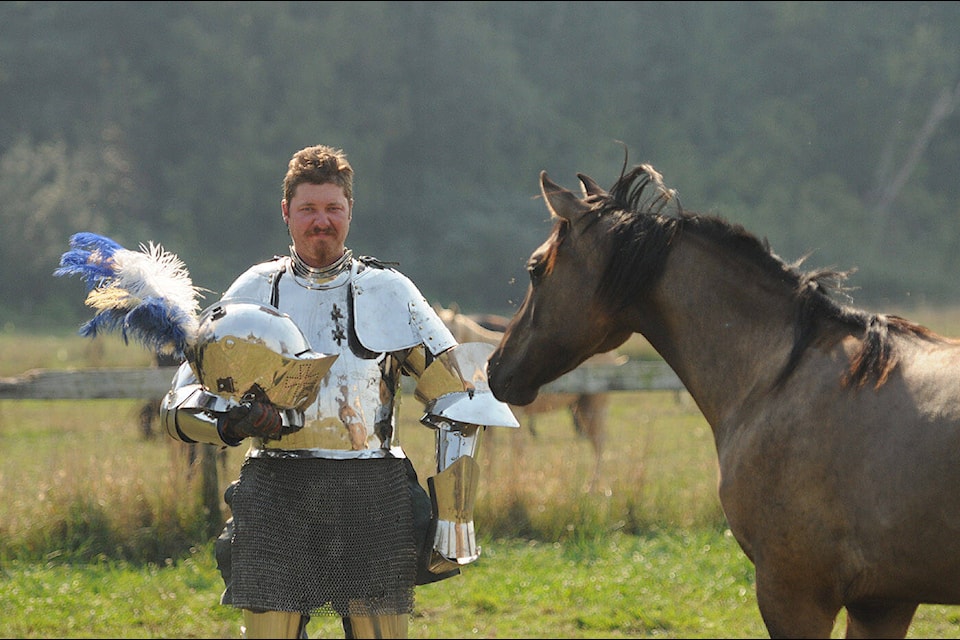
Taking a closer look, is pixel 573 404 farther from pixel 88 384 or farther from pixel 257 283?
pixel 257 283

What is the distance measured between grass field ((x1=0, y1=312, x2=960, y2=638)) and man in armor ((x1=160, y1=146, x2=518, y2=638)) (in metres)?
2.11

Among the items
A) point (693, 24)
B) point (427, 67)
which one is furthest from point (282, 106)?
point (693, 24)

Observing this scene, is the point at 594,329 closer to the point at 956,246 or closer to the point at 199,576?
the point at 199,576

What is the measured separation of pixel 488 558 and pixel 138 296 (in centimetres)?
363

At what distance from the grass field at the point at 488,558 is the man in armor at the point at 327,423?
2.11 meters

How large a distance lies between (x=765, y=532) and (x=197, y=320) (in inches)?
68.1

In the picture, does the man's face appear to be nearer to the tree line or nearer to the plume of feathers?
the plume of feathers

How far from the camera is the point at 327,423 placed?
3.16m

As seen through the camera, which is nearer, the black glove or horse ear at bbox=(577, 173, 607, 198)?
the black glove

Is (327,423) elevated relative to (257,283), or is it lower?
lower

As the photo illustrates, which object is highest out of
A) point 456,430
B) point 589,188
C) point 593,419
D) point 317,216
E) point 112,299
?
point 589,188

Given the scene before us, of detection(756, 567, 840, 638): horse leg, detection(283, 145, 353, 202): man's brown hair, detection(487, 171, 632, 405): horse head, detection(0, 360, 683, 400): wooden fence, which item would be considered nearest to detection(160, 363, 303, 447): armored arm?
detection(283, 145, 353, 202): man's brown hair

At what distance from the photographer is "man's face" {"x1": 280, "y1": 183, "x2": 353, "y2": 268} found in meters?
3.22

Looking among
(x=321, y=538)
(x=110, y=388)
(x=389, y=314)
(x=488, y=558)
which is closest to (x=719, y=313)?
(x=389, y=314)
